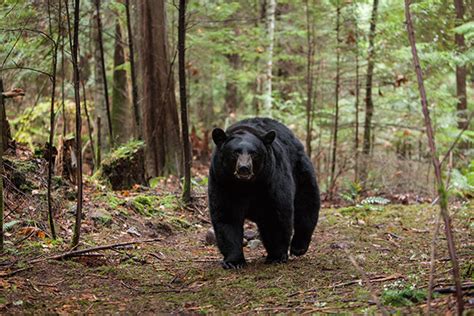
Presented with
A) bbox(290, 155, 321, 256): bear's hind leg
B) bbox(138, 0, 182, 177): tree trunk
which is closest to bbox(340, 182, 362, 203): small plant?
bbox(290, 155, 321, 256): bear's hind leg

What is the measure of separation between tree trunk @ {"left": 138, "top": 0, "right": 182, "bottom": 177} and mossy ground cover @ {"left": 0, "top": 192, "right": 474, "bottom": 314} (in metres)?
3.79

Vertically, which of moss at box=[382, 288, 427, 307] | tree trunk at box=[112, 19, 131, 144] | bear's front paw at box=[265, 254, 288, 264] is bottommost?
bear's front paw at box=[265, 254, 288, 264]

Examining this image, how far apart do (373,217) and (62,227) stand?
566 centimetres

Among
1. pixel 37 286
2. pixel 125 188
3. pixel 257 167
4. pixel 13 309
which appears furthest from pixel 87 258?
pixel 125 188

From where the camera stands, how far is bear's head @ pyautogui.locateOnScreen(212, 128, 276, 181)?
5793 millimetres

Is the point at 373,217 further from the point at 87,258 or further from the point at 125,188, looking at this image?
the point at 87,258

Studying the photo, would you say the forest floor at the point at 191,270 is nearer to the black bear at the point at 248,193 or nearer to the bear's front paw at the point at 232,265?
the bear's front paw at the point at 232,265

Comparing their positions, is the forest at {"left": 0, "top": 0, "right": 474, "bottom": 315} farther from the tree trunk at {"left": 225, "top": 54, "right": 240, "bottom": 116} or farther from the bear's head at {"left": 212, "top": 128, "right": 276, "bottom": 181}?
the tree trunk at {"left": 225, "top": 54, "right": 240, "bottom": 116}

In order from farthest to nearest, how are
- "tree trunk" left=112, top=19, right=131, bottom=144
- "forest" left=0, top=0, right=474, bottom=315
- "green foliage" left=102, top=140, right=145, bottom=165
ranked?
"tree trunk" left=112, top=19, right=131, bottom=144, "green foliage" left=102, top=140, right=145, bottom=165, "forest" left=0, top=0, right=474, bottom=315

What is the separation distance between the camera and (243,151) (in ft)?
19.6

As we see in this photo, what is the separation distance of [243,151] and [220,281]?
1410 mm

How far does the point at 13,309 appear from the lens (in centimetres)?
420

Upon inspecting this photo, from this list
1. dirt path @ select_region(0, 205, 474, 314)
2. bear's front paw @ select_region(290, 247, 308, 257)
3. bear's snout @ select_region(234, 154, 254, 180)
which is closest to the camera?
dirt path @ select_region(0, 205, 474, 314)

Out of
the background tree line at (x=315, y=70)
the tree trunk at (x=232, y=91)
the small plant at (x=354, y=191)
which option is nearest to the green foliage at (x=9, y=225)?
the background tree line at (x=315, y=70)
